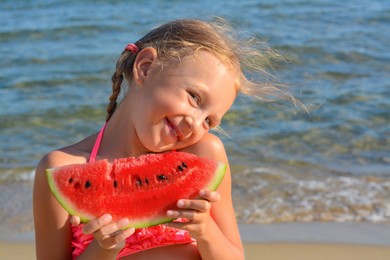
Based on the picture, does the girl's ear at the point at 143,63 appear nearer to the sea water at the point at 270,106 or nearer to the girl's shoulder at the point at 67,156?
the girl's shoulder at the point at 67,156

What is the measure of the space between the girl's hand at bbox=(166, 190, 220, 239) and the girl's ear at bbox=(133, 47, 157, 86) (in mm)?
706

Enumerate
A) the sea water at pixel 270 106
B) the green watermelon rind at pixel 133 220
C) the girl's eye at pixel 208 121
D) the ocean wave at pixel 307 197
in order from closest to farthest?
the green watermelon rind at pixel 133 220 → the girl's eye at pixel 208 121 → the ocean wave at pixel 307 197 → the sea water at pixel 270 106

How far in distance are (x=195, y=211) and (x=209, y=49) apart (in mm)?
795

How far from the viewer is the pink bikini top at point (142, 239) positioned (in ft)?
10.8

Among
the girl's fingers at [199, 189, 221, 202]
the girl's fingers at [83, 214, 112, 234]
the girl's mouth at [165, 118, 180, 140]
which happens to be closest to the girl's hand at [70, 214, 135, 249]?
the girl's fingers at [83, 214, 112, 234]

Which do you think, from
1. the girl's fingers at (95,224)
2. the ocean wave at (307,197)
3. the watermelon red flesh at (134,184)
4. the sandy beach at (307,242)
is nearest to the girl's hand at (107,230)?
the girl's fingers at (95,224)

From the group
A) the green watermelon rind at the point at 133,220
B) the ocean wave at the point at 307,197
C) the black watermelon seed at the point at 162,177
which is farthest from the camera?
the ocean wave at the point at 307,197

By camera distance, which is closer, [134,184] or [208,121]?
[134,184]

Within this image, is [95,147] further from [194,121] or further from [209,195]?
[209,195]

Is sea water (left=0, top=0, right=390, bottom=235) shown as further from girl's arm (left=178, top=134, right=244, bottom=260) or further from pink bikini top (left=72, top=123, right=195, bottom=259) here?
pink bikini top (left=72, top=123, right=195, bottom=259)

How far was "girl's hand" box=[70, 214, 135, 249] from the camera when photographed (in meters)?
2.69

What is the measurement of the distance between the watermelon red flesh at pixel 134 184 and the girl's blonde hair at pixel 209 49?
18.6 inches

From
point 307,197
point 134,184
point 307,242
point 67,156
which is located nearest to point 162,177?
point 134,184

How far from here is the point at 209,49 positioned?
10.6ft
